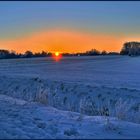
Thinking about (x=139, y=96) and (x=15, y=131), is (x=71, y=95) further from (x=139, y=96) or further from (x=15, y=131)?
(x=15, y=131)

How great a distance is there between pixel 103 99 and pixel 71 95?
9.80 feet

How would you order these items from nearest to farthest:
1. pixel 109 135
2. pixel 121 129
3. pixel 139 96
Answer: pixel 109 135 < pixel 121 129 < pixel 139 96

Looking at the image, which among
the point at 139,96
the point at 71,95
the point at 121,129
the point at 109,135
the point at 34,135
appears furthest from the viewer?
the point at 71,95

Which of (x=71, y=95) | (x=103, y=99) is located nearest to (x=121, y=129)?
(x=103, y=99)

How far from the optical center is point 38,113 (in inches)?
422

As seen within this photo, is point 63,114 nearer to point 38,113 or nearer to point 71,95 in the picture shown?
point 38,113

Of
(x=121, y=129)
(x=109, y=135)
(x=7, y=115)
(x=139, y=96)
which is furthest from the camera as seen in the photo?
(x=139, y=96)

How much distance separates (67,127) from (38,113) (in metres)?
2.09

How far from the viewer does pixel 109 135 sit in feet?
27.8

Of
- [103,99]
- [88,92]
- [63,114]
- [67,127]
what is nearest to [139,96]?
[103,99]

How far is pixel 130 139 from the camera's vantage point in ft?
27.0

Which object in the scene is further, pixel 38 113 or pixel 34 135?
pixel 38 113

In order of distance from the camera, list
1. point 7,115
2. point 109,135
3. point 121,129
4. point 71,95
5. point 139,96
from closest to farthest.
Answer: point 109,135 < point 121,129 < point 7,115 < point 139,96 < point 71,95

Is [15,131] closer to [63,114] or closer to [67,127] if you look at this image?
[67,127]
